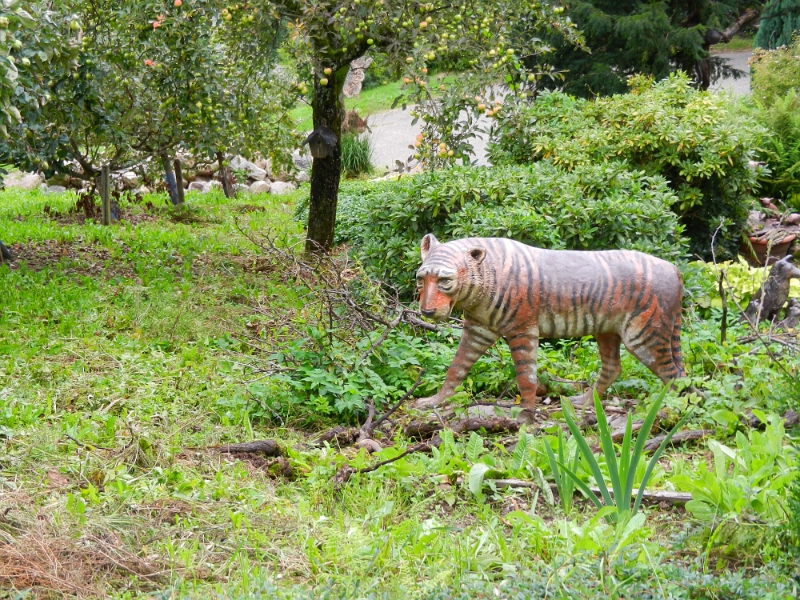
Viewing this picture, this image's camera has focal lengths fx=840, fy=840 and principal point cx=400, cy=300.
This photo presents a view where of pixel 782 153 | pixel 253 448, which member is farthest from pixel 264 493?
pixel 782 153

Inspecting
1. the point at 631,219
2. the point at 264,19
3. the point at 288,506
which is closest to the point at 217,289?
the point at 264,19

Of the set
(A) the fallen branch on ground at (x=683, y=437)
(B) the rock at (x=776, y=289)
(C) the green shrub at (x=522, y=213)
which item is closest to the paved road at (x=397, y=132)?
(C) the green shrub at (x=522, y=213)

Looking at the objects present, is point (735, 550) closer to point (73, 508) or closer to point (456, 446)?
point (456, 446)

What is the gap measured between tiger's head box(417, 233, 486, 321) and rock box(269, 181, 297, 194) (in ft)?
41.5

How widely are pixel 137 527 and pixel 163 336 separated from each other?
11.4ft

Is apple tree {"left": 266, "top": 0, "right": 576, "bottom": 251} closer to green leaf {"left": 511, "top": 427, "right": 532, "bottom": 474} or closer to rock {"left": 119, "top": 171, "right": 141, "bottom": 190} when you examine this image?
green leaf {"left": 511, "top": 427, "right": 532, "bottom": 474}

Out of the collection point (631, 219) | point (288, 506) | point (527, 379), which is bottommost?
point (288, 506)

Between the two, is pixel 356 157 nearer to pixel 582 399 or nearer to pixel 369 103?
pixel 369 103

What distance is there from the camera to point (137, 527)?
3.62 meters

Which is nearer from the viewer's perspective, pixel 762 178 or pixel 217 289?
pixel 217 289

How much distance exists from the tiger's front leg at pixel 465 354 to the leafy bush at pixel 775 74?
434 inches

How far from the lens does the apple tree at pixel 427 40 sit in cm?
705

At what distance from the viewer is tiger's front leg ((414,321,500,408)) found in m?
5.10

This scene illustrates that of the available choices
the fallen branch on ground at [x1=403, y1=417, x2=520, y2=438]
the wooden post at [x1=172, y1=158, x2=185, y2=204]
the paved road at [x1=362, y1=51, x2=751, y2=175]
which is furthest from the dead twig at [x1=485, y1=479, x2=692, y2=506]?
the paved road at [x1=362, y1=51, x2=751, y2=175]
